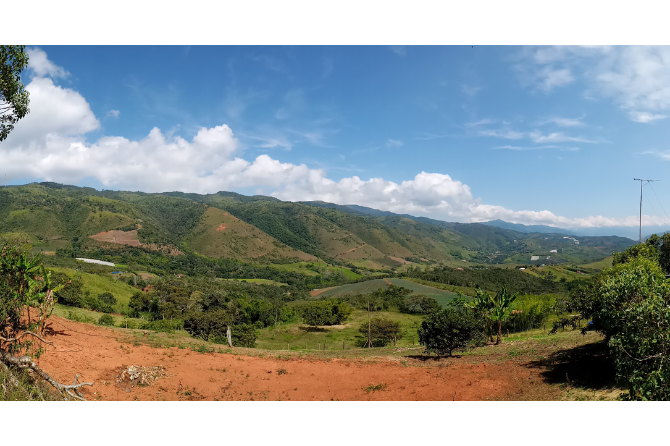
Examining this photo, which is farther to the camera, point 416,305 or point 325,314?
point 416,305

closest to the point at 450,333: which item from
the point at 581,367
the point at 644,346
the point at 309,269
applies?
the point at 581,367

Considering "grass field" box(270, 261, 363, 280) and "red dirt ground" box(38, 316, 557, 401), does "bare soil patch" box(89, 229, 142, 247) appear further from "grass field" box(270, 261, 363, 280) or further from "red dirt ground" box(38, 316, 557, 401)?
"red dirt ground" box(38, 316, 557, 401)

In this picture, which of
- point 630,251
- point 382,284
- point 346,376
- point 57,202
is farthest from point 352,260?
point 346,376

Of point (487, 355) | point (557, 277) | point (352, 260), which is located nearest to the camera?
point (487, 355)

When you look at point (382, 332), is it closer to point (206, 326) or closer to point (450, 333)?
point (450, 333)

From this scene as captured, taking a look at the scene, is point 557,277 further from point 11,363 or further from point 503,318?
point 11,363

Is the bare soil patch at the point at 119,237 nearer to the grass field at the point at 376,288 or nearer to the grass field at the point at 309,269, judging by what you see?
the grass field at the point at 309,269

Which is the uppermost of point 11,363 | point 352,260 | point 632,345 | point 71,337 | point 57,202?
point 57,202
